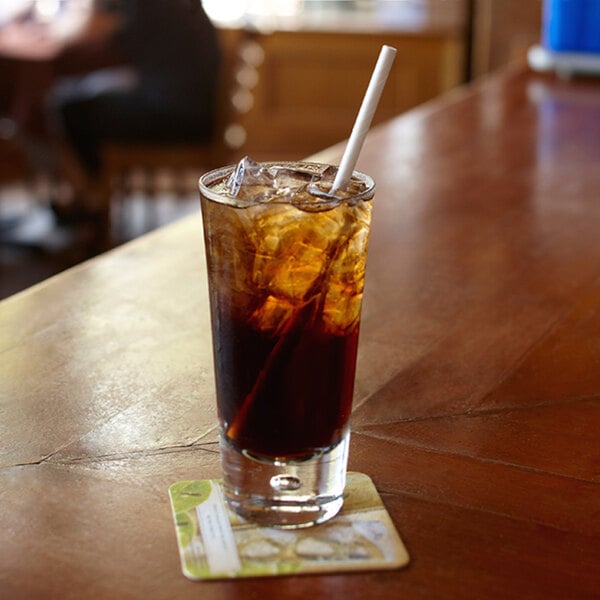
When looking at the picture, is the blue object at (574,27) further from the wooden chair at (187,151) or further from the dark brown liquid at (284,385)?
the dark brown liquid at (284,385)

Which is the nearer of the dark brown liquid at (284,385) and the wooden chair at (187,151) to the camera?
the dark brown liquid at (284,385)

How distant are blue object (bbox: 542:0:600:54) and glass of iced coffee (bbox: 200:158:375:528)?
208 cm

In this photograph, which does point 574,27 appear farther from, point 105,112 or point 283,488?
point 283,488

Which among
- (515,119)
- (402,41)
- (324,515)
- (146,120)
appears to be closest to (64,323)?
(324,515)

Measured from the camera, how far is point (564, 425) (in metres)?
0.86

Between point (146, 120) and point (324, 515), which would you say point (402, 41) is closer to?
point (146, 120)

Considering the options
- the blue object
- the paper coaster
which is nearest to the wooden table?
the paper coaster

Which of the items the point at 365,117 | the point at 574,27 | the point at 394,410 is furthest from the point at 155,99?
the point at 365,117

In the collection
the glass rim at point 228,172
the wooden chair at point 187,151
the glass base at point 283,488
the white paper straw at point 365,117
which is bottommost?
the wooden chair at point 187,151

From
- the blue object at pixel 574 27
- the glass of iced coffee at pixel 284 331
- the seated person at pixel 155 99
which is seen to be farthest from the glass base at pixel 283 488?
the seated person at pixel 155 99

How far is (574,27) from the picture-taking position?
2.66 metres

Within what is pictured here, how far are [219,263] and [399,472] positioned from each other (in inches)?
8.3

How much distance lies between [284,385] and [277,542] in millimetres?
98

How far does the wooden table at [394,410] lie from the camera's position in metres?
0.65
